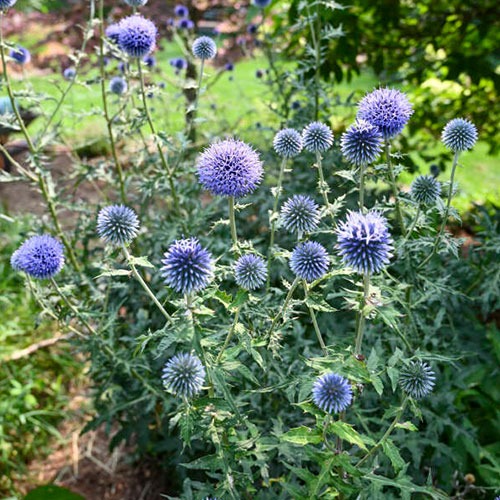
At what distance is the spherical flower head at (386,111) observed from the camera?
1.96 meters

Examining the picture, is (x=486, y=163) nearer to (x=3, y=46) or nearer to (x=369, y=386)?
(x=369, y=386)

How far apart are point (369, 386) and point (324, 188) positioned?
1225mm

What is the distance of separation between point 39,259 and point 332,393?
1.30m

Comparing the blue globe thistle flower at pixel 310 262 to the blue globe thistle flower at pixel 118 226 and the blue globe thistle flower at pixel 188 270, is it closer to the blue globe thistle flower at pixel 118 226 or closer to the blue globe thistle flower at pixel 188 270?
the blue globe thistle flower at pixel 188 270

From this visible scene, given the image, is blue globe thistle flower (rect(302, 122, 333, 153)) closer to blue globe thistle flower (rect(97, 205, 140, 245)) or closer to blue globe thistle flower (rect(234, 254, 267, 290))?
blue globe thistle flower (rect(234, 254, 267, 290))

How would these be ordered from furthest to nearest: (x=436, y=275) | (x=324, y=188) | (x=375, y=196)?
1. (x=375, y=196)
2. (x=436, y=275)
3. (x=324, y=188)

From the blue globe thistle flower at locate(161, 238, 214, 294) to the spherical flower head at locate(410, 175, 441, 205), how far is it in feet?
3.22

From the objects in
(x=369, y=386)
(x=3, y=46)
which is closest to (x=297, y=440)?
(x=369, y=386)

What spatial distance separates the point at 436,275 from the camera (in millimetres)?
3166

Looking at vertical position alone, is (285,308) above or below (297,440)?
above

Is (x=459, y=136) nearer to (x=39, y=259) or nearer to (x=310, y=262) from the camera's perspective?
(x=310, y=262)

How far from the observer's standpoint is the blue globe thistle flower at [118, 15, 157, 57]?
107 inches

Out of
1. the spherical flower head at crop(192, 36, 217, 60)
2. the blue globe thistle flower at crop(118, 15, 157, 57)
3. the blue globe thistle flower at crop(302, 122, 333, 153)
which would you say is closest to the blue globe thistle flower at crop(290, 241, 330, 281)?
the blue globe thistle flower at crop(302, 122, 333, 153)

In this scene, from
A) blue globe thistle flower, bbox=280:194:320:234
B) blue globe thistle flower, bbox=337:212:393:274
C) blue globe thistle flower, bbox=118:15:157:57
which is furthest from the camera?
blue globe thistle flower, bbox=118:15:157:57
